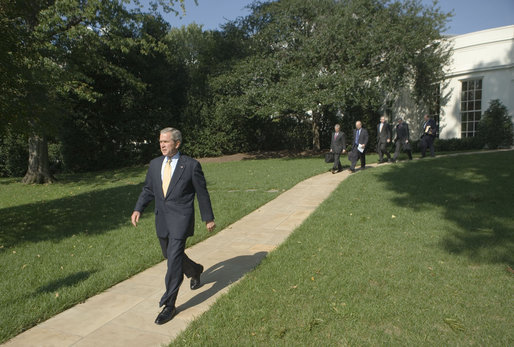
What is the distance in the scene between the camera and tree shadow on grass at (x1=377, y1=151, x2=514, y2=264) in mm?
4798

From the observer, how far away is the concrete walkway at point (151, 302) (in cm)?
309

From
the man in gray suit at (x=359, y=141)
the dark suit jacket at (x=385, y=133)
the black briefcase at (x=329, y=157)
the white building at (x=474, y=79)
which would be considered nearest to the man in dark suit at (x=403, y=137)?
the dark suit jacket at (x=385, y=133)

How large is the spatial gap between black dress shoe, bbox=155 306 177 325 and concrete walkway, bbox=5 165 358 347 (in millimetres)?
39

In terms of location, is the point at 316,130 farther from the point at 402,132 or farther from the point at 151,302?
the point at 151,302

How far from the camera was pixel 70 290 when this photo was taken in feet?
13.2

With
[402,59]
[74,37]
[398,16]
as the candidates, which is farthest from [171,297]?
[398,16]

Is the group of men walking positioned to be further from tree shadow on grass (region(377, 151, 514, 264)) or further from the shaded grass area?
the shaded grass area

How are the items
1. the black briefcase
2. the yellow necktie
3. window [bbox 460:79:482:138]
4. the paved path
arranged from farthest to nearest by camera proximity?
window [bbox 460:79:482:138]
the black briefcase
the yellow necktie
the paved path

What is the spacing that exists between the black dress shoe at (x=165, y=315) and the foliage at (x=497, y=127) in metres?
18.6

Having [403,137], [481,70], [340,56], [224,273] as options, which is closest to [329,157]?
[403,137]

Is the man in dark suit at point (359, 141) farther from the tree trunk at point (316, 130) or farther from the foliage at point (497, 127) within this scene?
the tree trunk at point (316, 130)

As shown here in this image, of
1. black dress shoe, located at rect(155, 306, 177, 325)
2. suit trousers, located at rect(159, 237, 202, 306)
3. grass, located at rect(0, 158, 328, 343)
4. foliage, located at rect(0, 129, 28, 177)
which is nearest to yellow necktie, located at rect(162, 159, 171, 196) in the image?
suit trousers, located at rect(159, 237, 202, 306)

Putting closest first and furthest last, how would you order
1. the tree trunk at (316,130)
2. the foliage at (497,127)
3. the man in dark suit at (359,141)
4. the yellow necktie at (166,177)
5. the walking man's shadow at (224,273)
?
1. the yellow necktie at (166,177)
2. the walking man's shadow at (224,273)
3. the man in dark suit at (359,141)
4. the foliage at (497,127)
5. the tree trunk at (316,130)

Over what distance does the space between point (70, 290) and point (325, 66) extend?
17.5 meters
